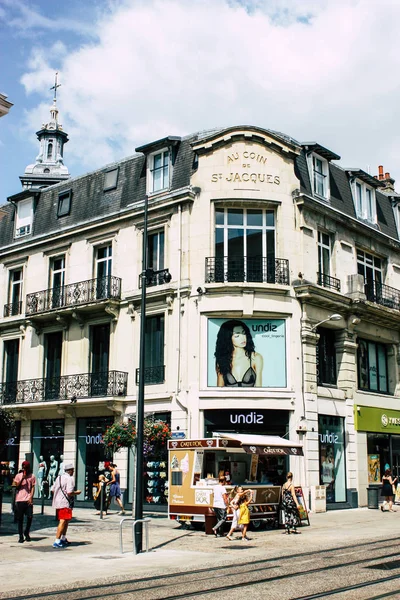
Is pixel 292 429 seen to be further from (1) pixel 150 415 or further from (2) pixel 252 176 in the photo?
(2) pixel 252 176

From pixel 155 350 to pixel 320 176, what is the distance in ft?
33.9

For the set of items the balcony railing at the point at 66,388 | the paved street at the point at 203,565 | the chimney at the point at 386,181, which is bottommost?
the paved street at the point at 203,565

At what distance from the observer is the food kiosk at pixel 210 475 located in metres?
19.1

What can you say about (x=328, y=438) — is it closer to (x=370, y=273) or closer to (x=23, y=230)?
(x=370, y=273)

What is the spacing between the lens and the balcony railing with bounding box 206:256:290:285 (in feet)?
86.5

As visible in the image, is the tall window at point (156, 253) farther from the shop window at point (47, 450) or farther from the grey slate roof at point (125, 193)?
the shop window at point (47, 450)

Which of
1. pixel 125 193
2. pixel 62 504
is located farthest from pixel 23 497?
pixel 125 193

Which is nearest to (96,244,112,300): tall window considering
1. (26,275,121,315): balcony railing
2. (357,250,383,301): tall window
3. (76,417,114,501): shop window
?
(26,275,121,315): balcony railing

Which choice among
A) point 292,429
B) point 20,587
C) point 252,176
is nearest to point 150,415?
point 292,429

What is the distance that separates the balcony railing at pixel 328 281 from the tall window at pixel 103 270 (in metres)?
8.64

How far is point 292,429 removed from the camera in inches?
1014

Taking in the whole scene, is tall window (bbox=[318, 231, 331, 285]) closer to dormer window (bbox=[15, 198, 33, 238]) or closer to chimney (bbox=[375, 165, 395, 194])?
chimney (bbox=[375, 165, 395, 194])

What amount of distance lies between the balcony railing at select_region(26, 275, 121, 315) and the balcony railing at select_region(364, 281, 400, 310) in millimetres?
11408

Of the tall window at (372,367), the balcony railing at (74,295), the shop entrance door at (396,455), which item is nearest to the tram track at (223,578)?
the balcony railing at (74,295)
